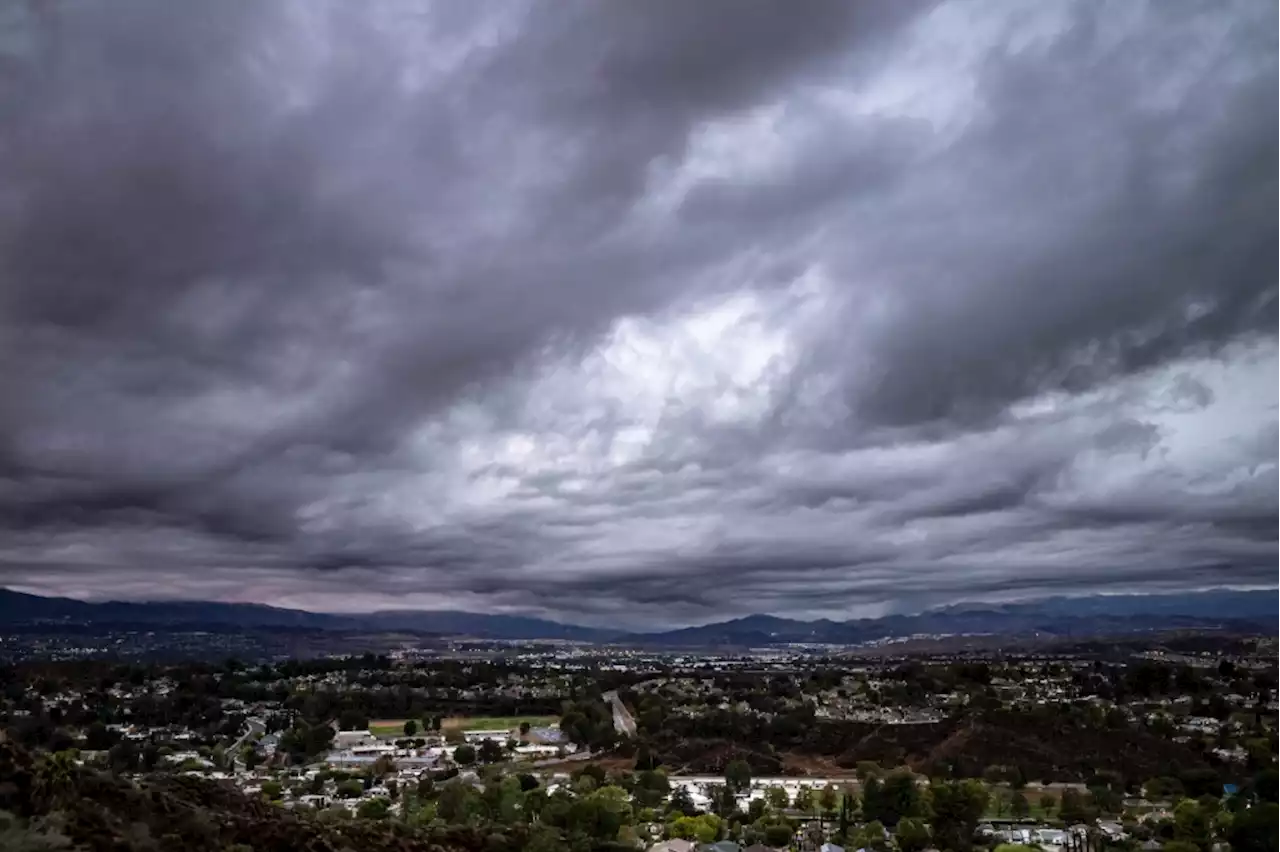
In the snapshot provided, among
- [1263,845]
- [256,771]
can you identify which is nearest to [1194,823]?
[1263,845]

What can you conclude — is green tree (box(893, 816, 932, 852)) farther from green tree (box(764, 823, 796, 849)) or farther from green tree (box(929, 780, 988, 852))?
green tree (box(764, 823, 796, 849))

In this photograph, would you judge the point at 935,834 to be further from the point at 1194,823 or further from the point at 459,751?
the point at 459,751

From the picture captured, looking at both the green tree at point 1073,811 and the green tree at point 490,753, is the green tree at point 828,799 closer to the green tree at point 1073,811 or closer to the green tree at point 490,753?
the green tree at point 1073,811

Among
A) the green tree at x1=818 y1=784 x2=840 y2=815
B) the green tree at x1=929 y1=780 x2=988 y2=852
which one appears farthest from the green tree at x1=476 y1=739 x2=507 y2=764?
the green tree at x1=929 y1=780 x2=988 y2=852

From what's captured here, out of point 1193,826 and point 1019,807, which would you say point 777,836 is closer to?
point 1193,826

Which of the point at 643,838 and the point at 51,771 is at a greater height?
the point at 51,771

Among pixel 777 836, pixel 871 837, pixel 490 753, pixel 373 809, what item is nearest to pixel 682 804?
pixel 777 836

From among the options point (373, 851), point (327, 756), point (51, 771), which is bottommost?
point (327, 756)

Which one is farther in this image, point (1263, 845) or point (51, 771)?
point (1263, 845)

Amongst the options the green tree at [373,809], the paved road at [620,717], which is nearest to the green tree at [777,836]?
the green tree at [373,809]

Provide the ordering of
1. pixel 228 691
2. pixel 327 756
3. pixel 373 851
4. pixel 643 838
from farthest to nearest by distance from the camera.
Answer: pixel 228 691, pixel 327 756, pixel 643 838, pixel 373 851
